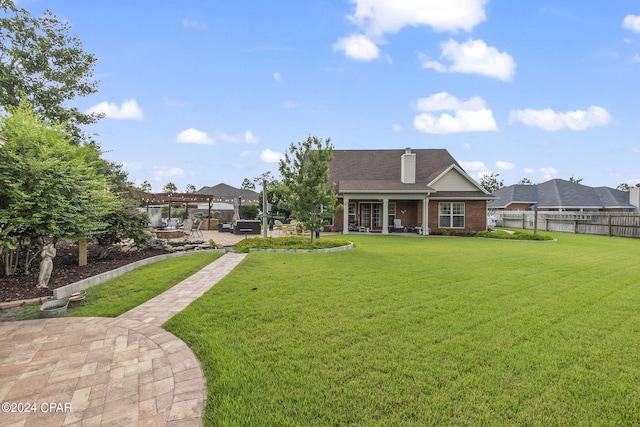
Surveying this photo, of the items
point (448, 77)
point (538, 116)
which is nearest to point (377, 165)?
point (448, 77)

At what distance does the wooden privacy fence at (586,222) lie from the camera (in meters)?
18.3

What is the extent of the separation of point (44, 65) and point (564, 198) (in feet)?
149

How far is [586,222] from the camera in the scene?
20578mm

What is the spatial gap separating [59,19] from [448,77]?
2233cm

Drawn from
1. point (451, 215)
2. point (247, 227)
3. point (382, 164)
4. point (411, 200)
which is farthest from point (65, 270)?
point (382, 164)

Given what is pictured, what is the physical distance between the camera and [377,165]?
2306 centimetres

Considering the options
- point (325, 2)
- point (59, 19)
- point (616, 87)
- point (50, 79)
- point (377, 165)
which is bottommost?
point (377, 165)

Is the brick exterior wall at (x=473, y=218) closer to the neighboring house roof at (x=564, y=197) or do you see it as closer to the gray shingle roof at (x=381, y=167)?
the gray shingle roof at (x=381, y=167)

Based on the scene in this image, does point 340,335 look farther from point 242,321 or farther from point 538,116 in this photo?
point 538,116

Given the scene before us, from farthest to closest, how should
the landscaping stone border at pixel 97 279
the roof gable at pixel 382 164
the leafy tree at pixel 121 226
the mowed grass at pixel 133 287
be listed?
1. the roof gable at pixel 382 164
2. the leafy tree at pixel 121 226
3. the landscaping stone border at pixel 97 279
4. the mowed grass at pixel 133 287

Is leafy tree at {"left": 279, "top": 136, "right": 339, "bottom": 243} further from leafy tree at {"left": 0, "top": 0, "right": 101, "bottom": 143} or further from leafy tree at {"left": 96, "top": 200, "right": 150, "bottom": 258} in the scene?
leafy tree at {"left": 0, "top": 0, "right": 101, "bottom": 143}

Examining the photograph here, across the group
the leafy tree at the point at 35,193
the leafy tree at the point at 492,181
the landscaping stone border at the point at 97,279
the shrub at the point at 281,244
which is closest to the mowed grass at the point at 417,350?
the landscaping stone border at the point at 97,279

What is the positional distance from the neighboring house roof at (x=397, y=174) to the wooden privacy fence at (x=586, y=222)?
5550 mm

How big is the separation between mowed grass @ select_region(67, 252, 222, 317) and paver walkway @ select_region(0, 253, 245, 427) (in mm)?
418
